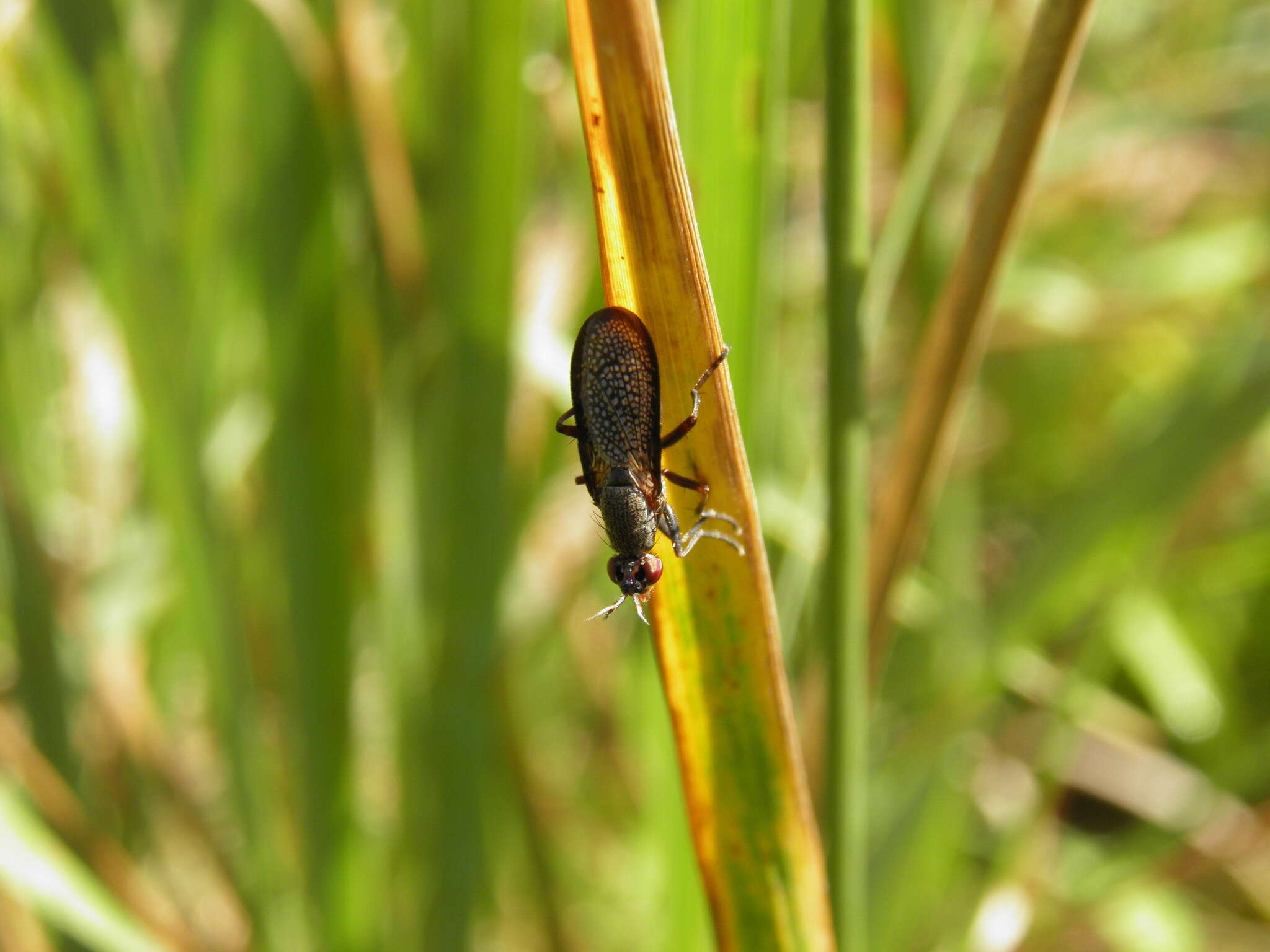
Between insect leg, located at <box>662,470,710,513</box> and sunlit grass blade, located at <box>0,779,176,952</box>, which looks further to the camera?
sunlit grass blade, located at <box>0,779,176,952</box>

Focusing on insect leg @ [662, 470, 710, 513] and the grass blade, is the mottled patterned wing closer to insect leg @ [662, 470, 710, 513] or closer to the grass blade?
insect leg @ [662, 470, 710, 513]

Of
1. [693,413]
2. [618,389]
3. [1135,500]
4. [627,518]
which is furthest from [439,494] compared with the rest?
[1135,500]

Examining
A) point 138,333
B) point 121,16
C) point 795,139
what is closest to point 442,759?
point 138,333

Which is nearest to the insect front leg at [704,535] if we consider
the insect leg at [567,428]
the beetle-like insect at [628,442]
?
the beetle-like insect at [628,442]

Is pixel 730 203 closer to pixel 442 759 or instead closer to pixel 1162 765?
pixel 442 759

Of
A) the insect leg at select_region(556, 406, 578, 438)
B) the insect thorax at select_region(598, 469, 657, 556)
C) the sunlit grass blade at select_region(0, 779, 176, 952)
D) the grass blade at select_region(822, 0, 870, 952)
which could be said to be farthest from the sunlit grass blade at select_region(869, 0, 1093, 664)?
the sunlit grass blade at select_region(0, 779, 176, 952)

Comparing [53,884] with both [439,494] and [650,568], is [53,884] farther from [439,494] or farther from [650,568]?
[650,568]
